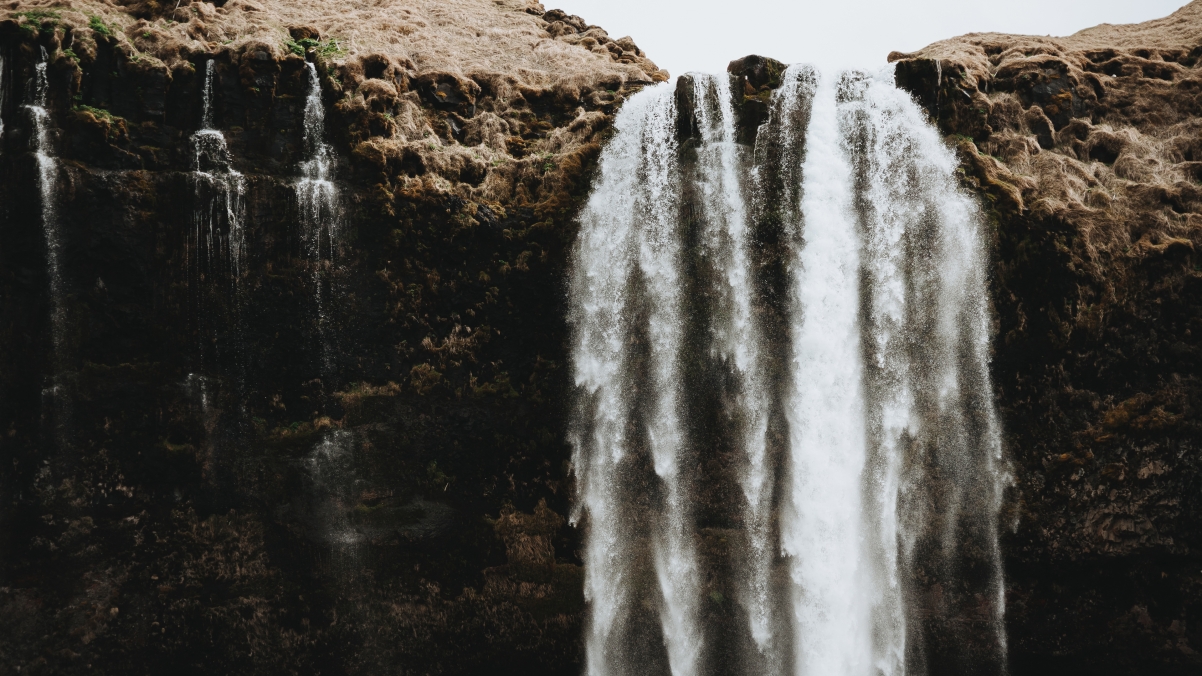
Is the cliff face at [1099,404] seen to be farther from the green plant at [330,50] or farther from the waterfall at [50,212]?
the waterfall at [50,212]

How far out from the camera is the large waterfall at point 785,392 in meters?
14.1

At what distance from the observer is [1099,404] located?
13.8m

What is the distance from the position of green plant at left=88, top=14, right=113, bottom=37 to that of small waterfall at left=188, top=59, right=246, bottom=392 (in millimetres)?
2871

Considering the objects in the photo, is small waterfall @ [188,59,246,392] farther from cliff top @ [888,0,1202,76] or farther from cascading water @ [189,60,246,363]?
cliff top @ [888,0,1202,76]

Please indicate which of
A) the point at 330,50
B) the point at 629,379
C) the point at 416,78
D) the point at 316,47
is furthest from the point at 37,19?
the point at 629,379

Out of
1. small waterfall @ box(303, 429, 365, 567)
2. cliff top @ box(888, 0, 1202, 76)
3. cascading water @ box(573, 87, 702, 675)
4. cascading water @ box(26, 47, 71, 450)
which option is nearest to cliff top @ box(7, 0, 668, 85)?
cascading water @ box(26, 47, 71, 450)

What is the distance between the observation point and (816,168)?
14930 mm

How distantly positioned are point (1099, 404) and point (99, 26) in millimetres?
21592

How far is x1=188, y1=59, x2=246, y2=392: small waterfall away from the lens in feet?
45.8

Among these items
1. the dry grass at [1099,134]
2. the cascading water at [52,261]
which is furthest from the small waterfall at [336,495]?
the dry grass at [1099,134]

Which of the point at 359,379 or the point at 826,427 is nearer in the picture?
the point at 826,427

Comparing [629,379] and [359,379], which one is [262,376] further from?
[629,379]

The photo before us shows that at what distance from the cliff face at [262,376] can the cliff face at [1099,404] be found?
9.24m

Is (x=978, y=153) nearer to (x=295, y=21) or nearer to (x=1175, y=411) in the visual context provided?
(x=1175, y=411)
